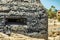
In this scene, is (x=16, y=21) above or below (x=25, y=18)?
below

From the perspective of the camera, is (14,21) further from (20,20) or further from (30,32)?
(30,32)

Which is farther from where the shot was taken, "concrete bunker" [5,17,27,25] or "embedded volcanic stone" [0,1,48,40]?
"concrete bunker" [5,17,27,25]

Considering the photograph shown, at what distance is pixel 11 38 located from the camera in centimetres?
532

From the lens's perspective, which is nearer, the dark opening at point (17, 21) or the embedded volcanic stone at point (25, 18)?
the embedded volcanic stone at point (25, 18)

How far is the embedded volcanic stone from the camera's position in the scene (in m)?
6.09

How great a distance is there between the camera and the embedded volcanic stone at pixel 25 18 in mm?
6094

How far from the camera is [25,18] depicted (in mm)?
6176

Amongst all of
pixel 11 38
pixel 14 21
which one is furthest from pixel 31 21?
pixel 11 38

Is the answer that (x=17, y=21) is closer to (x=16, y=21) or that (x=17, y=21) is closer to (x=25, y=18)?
(x=16, y=21)

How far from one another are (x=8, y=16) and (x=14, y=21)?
342 millimetres

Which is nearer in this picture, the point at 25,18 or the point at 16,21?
the point at 25,18

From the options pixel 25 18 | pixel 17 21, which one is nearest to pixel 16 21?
pixel 17 21

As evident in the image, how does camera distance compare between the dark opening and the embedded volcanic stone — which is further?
the dark opening

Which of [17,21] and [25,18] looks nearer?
[25,18]
